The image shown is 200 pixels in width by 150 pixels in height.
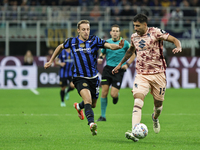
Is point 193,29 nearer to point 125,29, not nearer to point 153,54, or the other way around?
point 125,29

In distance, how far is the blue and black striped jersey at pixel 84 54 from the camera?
771 cm

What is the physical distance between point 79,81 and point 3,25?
51.1 feet

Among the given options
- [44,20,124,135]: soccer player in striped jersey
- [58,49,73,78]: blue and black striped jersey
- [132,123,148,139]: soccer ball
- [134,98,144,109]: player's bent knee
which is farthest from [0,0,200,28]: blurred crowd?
[132,123,148,139]: soccer ball

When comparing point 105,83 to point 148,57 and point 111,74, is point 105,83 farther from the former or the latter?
point 148,57

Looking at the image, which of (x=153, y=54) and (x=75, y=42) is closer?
(x=153, y=54)

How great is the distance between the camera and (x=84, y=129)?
8305 millimetres

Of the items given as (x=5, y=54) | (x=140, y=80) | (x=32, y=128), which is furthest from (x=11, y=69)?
(x=140, y=80)

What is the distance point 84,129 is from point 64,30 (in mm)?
14569

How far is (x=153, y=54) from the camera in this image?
7.03 meters

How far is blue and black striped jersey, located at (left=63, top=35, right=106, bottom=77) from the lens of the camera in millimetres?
7711

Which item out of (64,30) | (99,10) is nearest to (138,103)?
(64,30)

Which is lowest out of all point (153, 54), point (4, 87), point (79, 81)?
point (4, 87)

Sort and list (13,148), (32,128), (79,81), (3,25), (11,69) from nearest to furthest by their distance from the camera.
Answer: (13,148), (79,81), (32,128), (11,69), (3,25)

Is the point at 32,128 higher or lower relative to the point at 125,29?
lower
